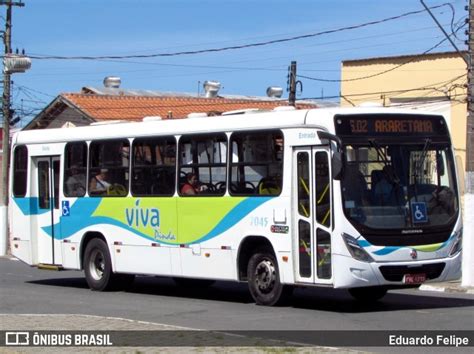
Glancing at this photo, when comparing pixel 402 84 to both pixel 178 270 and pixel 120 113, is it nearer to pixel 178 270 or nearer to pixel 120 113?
pixel 120 113

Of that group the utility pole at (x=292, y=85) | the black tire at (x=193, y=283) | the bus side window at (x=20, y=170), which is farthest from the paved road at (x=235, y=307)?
the utility pole at (x=292, y=85)

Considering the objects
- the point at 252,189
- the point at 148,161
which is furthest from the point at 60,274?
the point at 252,189

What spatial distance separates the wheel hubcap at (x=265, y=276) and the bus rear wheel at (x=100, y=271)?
4036 mm

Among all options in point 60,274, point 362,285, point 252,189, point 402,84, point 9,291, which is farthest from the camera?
point 402,84

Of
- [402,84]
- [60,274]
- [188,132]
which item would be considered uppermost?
[402,84]

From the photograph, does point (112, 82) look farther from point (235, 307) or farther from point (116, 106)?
point (235, 307)

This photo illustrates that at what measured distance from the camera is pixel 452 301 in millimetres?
15859

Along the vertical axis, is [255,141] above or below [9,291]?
above

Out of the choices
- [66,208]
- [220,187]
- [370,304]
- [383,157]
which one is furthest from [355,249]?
[66,208]

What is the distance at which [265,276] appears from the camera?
1475 centimetres

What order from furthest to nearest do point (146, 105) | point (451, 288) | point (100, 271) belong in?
point (146, 105), point (451, 288), point (100, 271)

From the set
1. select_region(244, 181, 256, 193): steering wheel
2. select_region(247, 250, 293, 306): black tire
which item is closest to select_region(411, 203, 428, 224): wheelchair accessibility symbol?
select_region(247, 250, 293, 306): black tire

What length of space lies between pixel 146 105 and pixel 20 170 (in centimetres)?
2630

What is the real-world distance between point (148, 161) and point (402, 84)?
17487 mm
